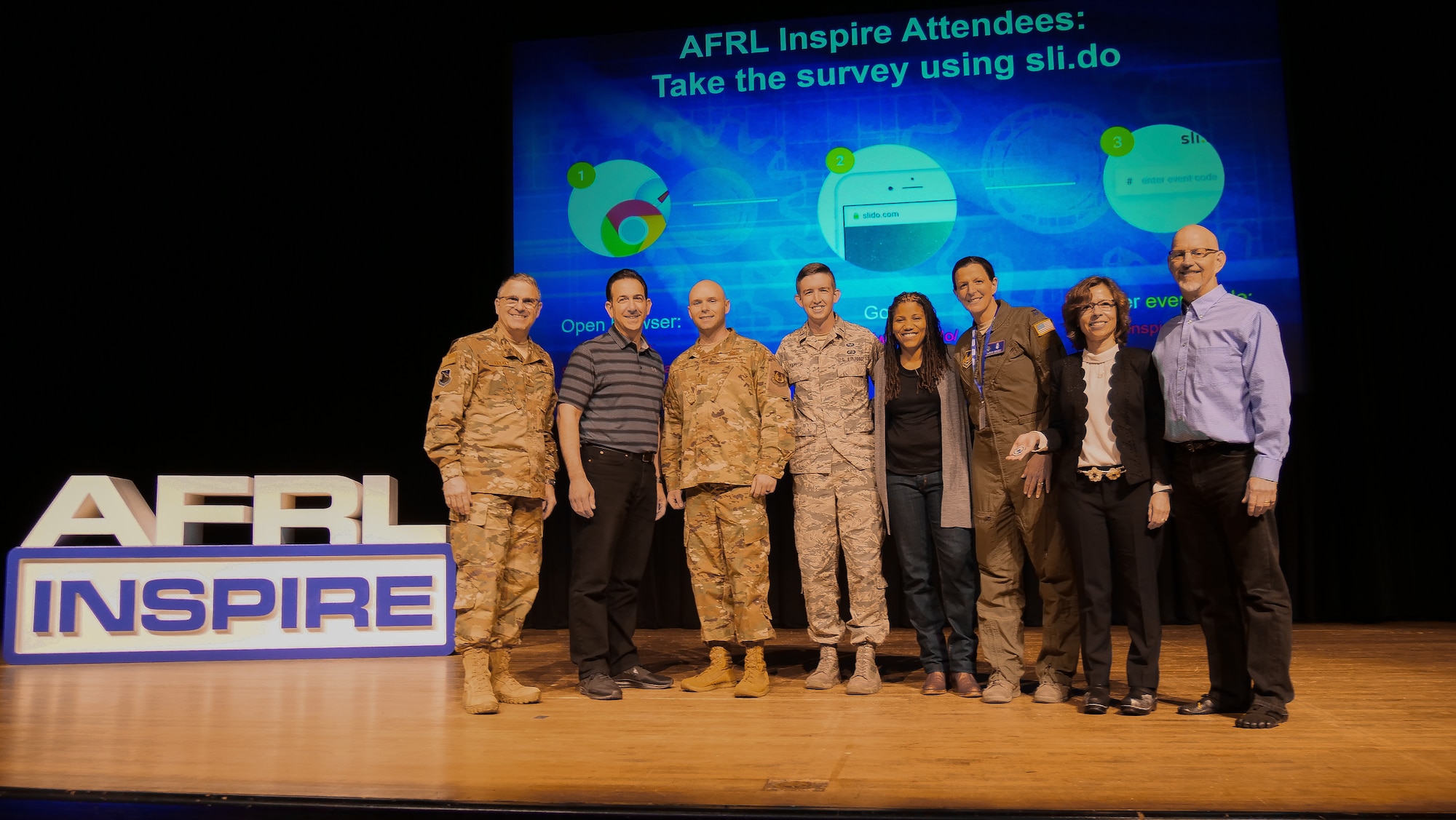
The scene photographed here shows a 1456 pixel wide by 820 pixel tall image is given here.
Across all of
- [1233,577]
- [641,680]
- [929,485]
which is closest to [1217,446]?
[1233,577]

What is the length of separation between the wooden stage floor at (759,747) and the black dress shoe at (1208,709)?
76 mm

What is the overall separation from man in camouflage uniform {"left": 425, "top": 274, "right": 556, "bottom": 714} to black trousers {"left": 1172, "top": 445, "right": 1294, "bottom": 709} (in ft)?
6.87

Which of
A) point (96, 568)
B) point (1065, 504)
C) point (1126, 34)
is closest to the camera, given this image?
point (1065, 504)

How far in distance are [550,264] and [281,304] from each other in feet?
6.15

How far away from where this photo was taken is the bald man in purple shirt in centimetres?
268

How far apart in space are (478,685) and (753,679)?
0.92 metres

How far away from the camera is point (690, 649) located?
181 inches

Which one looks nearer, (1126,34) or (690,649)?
(690,649)

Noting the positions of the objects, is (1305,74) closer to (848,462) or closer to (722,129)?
(722,129)

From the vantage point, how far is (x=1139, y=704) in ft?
9.16

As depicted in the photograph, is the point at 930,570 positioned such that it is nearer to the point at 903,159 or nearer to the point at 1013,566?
the point at 1013,566

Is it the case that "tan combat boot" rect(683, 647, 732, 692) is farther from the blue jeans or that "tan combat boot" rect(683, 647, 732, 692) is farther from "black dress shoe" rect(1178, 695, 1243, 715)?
"black dress shoe" rect(1178, 695, 1243, 715)

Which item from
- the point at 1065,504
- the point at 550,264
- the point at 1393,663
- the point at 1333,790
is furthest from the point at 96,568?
the point at 1393,663

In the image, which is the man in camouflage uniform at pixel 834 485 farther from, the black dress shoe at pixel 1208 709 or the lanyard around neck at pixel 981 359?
the black dress shoe at pixel 1208 709
